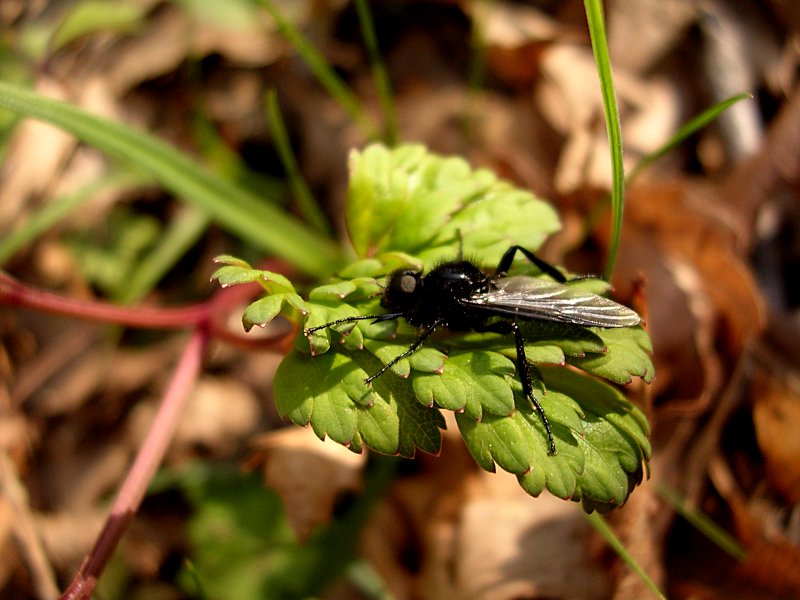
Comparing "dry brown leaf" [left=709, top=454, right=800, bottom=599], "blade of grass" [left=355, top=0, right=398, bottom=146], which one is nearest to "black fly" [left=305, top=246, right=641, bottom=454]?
"dry brown leaf" [left=709, top=454, right=800, bottom=599]

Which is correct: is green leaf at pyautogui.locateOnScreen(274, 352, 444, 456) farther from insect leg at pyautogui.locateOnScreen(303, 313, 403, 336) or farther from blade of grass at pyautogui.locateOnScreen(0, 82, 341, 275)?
blade of grass at pyautogui.locateOnScreen(0, 82, 341, 275)

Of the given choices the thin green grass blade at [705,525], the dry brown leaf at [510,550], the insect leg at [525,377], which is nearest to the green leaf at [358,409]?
the insect leg at [525,377]

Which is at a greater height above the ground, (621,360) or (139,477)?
(621,360)

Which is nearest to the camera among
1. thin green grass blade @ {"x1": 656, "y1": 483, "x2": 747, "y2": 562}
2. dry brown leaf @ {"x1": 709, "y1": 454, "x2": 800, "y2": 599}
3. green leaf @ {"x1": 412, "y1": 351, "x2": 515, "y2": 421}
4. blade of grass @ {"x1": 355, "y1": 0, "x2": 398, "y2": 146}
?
green leaf @ {"x1": 412, "y1": 351, "x2": 515, "y2": 421}

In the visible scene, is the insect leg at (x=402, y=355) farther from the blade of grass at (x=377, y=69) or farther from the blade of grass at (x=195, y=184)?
the blade of grass at (x=377, y=69)

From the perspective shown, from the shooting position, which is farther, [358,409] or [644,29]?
[644,29]

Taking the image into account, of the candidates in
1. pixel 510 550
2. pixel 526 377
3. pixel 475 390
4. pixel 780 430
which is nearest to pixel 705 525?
pixel 780 430

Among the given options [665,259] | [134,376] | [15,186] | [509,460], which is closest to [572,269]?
[665,259]

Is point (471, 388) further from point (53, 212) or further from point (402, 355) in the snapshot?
point (53, 212)
